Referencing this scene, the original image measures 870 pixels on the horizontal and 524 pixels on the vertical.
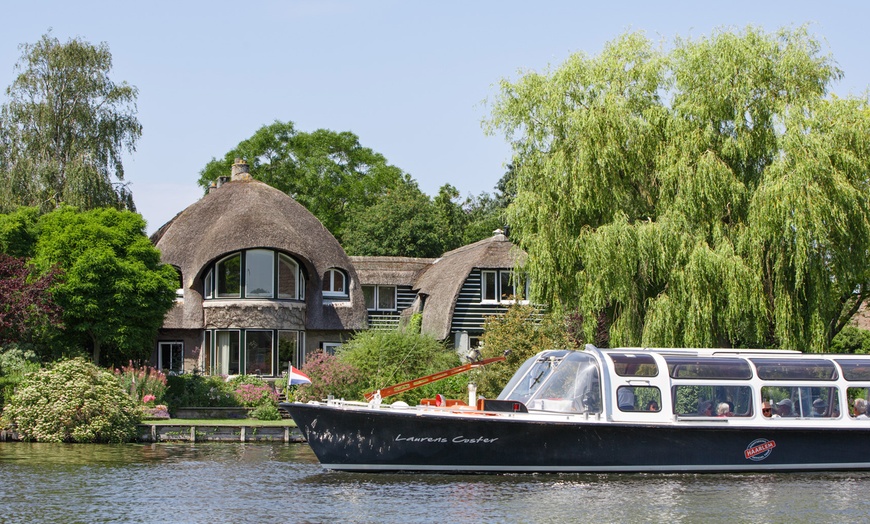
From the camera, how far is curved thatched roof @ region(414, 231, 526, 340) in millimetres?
44969

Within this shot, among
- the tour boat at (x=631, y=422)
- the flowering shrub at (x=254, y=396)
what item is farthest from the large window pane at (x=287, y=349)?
the tour boat at (x=631, y=422)

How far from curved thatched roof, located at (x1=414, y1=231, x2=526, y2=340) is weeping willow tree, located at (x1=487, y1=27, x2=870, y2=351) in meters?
12.8

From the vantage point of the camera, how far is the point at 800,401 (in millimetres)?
23469

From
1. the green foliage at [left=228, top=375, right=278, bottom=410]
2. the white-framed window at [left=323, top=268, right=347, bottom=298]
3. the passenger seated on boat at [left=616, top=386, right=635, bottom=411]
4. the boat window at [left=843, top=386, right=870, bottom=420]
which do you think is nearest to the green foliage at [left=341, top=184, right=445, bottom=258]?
the white-framed window at [left=323, top=268, right=347, bottom=298]

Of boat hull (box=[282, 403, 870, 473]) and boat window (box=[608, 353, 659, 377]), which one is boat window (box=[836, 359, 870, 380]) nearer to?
boat hull (box=[282, 403, 870, 473])

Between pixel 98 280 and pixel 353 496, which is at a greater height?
pixel 98 280

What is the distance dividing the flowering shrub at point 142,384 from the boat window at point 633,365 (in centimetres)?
1691

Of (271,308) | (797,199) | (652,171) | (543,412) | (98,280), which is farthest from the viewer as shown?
(271,308)

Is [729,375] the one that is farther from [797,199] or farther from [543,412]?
[797,199]

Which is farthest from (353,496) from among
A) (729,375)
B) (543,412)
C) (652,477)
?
(729,375)

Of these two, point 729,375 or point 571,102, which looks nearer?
point 729,375

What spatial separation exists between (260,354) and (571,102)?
58.0 feet

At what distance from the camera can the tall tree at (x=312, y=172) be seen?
71125 millimetres

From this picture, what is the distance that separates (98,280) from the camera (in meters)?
35.7
